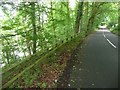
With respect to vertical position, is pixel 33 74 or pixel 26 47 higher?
pixel 26 47

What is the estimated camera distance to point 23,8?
973 cm

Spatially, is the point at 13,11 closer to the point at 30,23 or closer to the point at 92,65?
the point at 30,23

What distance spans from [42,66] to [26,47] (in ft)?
4.37

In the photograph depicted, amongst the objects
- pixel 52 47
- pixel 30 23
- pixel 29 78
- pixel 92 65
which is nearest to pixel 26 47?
pixel 30 23

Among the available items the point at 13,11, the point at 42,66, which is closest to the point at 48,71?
the point at 42,66

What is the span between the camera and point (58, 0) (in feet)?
61.0

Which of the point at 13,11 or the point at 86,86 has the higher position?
the point at 13,11

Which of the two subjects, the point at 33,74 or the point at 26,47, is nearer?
the point at 33,74

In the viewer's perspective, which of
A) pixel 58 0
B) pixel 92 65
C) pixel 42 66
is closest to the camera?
pixel 42 66

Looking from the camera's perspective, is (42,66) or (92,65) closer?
(42,66)

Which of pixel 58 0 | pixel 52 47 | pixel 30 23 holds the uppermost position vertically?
pixel 58 0

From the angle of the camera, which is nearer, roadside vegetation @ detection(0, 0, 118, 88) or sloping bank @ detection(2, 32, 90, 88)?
sloping bank @ detection(2, 32, 90, 88)

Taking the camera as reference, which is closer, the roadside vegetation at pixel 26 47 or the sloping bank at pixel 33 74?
the sloping bank at pixel 33 74

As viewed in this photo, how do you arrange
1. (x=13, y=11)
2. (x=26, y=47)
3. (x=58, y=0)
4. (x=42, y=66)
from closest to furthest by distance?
(x=13, y=11) → (x=26, y=47) → (x=42, y=66) → (x=58, y=0)
